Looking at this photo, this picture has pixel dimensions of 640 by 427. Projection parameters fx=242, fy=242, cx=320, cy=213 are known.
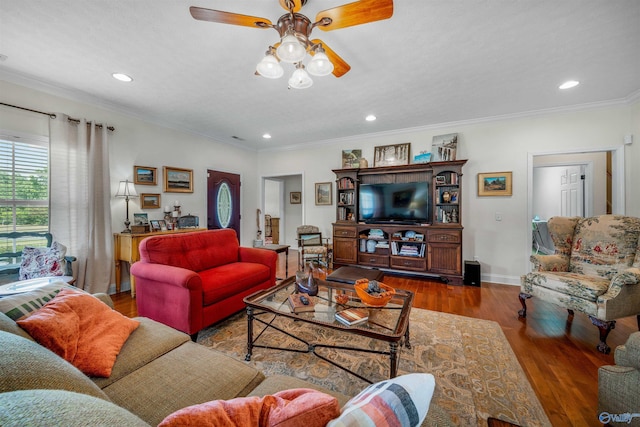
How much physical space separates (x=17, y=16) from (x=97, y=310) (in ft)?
7.59

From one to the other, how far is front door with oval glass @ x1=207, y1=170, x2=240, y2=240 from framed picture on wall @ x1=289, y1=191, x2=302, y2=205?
2.15 m

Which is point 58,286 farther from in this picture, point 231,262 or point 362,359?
point 362,359

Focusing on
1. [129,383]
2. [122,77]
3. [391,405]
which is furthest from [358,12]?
[122,77]

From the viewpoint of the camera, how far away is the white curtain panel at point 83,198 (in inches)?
113

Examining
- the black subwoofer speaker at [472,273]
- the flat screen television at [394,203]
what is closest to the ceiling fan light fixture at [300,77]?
the flat screen television at [394,203]

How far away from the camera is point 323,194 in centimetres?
516

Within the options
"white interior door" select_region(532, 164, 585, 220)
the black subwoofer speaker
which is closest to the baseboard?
the black subwoofer speaker

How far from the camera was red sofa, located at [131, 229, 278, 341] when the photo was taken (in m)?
2.05

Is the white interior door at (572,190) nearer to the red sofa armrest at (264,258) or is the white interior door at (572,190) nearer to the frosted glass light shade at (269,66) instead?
the red sofa armrest at (264,258)

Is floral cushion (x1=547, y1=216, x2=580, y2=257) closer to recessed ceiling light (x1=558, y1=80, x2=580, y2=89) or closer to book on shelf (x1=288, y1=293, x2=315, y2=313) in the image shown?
recessed ceiling light (x1=558, y1=80, x2=580, y2=89)

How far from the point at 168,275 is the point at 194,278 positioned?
9.9 inches

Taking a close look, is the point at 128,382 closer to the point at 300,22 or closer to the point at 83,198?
the point at 300,22

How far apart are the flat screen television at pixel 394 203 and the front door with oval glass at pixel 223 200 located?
2728 millimetres

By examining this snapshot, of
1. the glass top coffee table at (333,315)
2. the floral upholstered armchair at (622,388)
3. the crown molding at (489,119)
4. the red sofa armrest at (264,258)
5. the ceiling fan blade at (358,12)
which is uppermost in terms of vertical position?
the crown molding at (489,119)
